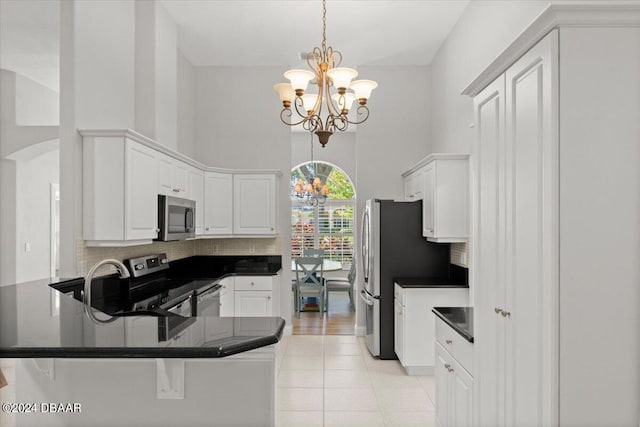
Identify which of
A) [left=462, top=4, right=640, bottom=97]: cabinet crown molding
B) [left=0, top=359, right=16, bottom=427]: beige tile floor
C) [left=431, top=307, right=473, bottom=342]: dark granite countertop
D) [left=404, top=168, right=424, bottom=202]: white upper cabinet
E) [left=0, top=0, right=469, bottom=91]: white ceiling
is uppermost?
[left=0, top=0, right=469, bottom=91]: white ceiling

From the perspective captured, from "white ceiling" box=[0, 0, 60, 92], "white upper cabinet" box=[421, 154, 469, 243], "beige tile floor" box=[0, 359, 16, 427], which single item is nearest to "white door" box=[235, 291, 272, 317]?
"white upper cabinet" box=[421, 154, 469, 243]

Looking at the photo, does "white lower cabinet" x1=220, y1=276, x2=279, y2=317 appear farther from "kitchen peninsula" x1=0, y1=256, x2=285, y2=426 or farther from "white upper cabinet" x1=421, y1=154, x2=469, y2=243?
"kitchen peninsula" x1=0, y1=256, x2=285, y2=426

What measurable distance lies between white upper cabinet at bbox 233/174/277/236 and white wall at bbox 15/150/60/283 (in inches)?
79.6

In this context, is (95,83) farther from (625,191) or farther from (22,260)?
(625,191)

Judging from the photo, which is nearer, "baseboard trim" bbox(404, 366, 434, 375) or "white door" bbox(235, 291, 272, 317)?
"baseboard trim" bbox(404, 366, 434, 375)

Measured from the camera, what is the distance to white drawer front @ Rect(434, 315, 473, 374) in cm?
223

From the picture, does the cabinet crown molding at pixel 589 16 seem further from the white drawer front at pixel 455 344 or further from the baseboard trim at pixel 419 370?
the baseboard trim at pixel 419 370

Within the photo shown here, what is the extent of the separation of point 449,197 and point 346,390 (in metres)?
1.96

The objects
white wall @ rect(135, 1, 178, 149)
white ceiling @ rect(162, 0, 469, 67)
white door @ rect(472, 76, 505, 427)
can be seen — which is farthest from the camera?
white ceiling @ rect(162, 0, 469, 67)

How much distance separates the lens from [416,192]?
4.95 meters

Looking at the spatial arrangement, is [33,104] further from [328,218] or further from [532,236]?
[328,218]

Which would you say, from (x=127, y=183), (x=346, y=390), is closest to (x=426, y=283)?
(x=346, y=390)

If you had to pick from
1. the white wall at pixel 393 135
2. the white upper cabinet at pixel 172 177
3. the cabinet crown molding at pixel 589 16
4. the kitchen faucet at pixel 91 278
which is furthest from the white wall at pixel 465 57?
the white upper cabinet at pixel 172 177

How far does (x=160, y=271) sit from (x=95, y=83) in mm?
1891
